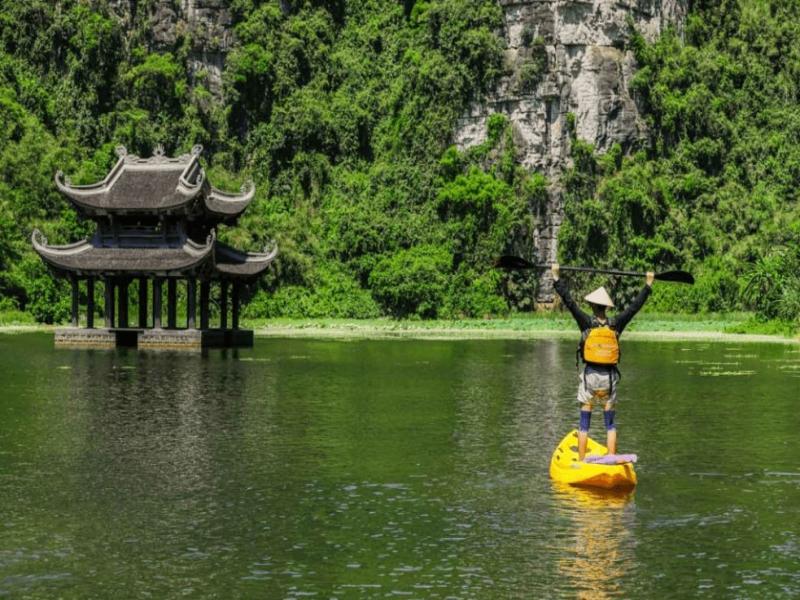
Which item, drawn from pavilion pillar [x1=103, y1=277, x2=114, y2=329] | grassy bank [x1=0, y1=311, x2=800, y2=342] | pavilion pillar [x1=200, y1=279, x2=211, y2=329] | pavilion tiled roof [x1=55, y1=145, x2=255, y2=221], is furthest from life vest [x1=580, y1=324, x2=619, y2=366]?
grassy bank [x1=0, y1=311, x2=800, y2=342]

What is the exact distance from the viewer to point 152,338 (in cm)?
5178

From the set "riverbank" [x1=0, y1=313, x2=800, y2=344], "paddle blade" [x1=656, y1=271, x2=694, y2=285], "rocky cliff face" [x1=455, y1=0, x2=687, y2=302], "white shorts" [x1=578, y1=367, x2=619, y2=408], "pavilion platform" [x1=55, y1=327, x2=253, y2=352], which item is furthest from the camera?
"rocky cliff face" [x1=455, y1=0, x2=687, y2=302]

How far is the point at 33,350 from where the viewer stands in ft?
159

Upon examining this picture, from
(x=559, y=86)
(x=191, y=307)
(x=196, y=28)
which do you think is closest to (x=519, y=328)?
(x=191, y=307)

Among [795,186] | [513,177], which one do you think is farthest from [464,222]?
[795,186]

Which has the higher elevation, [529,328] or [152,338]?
[152,338]

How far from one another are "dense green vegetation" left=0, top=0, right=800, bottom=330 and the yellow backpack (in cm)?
6851

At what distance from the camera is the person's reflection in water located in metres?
11.6

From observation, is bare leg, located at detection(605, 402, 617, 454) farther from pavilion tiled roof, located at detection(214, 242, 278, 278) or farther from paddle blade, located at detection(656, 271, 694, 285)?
pavilion tiled roof, located at detection(214, 242, 278, 278)

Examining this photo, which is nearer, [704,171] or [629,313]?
[629,313]

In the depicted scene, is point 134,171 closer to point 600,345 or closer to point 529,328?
point 529,328

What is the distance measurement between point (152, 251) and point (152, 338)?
4114mm

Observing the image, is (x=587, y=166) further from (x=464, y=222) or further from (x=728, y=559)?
(x=728, y=559)

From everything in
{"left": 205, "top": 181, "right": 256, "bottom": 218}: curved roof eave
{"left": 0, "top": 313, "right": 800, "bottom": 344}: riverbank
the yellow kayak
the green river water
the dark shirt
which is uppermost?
{"left": 205, "top": 181, "right": 256, "bottom": 218}: curved roof eave
